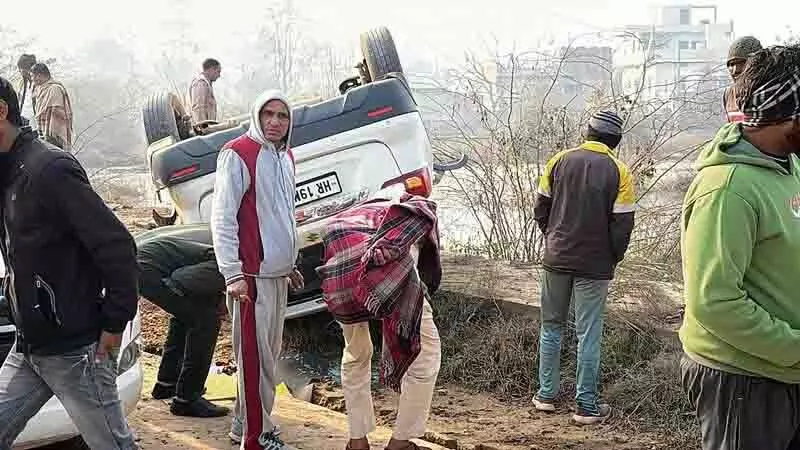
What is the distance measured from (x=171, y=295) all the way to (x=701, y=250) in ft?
11.4

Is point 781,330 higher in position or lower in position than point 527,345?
higher

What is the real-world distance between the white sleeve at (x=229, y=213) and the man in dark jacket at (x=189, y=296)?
0.67 m

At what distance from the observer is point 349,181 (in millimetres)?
→ 6469

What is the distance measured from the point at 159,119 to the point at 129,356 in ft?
10.9

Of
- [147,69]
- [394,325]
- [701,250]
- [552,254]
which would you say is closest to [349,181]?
[552,254]

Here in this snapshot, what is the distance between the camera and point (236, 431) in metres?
5.14

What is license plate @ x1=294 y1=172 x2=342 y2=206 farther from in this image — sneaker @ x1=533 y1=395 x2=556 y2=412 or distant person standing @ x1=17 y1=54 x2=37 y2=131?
→ distant person standing @ x1=17 y1=54 x2=37 y2=131

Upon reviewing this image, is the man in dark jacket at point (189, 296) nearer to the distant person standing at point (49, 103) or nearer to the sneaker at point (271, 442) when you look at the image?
the sneaker at point (271, 442)

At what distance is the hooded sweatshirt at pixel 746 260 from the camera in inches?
104

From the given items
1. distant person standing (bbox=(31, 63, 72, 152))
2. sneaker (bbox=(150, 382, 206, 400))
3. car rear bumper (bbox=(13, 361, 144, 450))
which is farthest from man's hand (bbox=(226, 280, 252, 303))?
distant person standing (bbox=(31, 63, 72, 152))

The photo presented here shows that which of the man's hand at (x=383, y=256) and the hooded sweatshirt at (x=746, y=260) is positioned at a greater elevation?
the hooded sweatshirt at (x=746, y=260)

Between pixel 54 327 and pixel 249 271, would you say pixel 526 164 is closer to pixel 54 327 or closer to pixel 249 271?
pixel 249 271

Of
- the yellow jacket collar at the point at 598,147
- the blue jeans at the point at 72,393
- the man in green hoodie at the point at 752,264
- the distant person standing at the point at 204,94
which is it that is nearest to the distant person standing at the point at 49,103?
the distant person standing at the point at 204,94

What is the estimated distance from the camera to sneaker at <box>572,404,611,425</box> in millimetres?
5539
